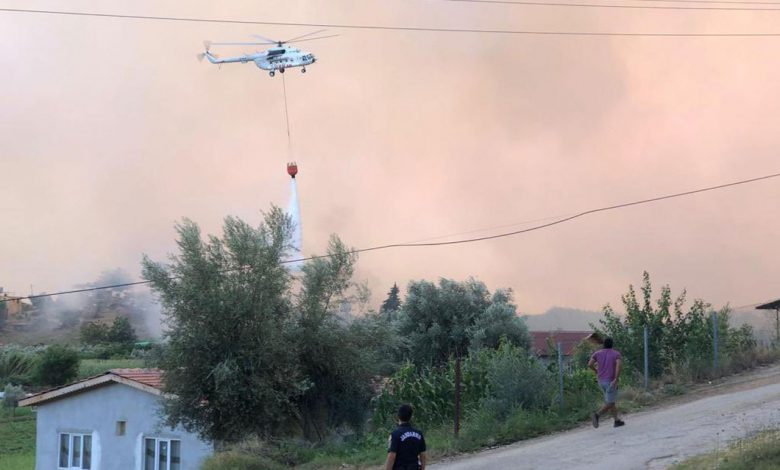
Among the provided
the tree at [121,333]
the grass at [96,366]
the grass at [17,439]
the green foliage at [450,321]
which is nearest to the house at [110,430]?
the grass at [17,439]

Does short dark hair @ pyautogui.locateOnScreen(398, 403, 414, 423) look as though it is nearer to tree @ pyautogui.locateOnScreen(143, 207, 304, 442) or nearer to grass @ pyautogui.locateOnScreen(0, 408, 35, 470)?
tree @ pyautogui.locateOnScreen(143, 207, 304, 442)

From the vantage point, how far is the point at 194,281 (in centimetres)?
2064

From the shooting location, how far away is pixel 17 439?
47094 millimetres

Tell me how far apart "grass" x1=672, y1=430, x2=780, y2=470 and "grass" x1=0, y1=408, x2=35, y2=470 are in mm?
31085

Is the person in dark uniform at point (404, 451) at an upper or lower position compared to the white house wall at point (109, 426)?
lower

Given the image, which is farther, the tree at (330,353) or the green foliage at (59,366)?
the green foliage at (59,366)

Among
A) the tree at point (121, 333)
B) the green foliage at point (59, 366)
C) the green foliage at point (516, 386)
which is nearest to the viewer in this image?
the green foliage at point (516, 386)

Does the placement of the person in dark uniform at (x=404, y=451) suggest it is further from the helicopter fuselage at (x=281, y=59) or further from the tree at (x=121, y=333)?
the tree at (x=121, y=333)

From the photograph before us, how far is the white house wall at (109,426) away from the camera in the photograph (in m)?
25.5

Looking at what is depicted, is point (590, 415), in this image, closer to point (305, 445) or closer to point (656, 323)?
point (656, 323)

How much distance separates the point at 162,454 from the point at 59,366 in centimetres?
3938

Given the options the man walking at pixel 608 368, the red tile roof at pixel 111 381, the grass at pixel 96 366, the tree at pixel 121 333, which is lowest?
the man walking at pixel 608 368

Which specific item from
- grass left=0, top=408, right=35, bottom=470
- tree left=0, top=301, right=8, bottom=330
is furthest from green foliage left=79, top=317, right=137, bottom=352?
grass left=0, top=408, right=35, bottom=470

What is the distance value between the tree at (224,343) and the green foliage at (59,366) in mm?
44398
